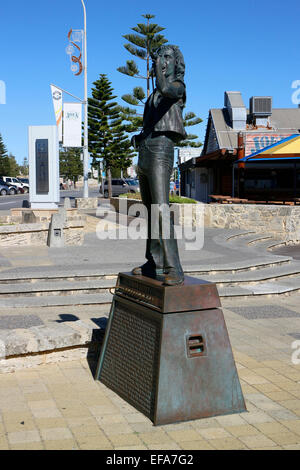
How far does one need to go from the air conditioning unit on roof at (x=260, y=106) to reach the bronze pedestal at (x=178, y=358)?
31386mm

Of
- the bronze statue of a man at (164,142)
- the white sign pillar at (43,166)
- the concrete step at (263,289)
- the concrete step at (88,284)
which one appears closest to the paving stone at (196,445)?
the bronze statue of a man at (164,142)

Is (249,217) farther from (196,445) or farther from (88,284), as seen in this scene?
(196,445)

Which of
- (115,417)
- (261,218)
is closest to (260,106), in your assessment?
(261,218)

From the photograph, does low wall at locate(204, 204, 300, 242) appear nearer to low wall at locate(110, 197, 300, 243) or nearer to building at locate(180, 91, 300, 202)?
low wall at locate(110, 197, 300, 243)

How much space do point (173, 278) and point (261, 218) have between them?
43.3ft

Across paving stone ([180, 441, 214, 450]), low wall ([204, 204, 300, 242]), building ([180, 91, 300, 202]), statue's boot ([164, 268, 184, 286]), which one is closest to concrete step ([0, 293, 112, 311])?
statue's boot ([164, 268, 184, 286])

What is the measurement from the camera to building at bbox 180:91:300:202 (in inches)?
1054

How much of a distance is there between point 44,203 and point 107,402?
17.4m

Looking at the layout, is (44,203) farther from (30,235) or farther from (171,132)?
(171,132)

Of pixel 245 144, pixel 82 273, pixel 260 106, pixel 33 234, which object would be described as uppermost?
pixel 260 106

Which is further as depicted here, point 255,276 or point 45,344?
point 255,276

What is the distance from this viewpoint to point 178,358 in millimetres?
3686

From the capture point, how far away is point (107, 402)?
3951mm
